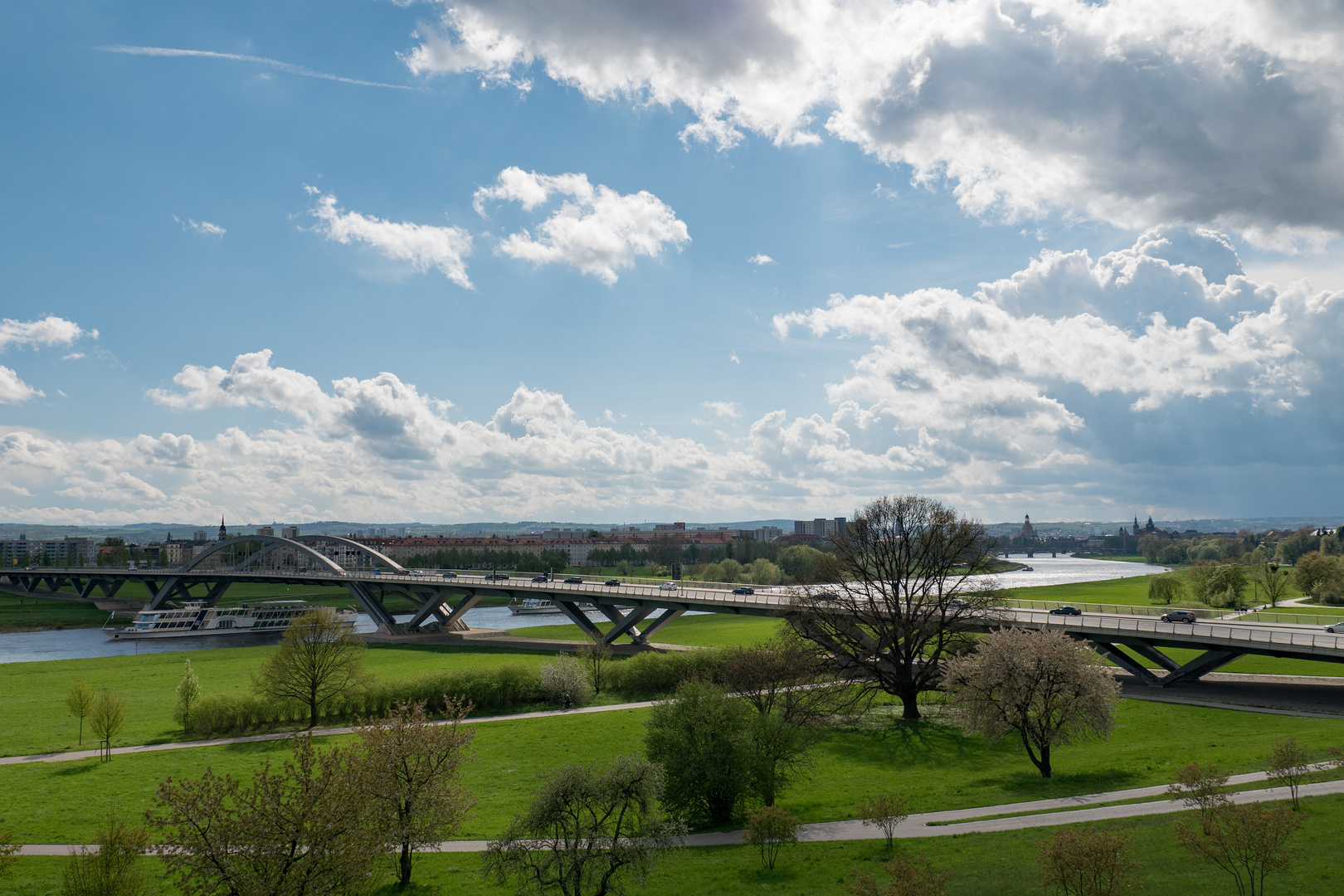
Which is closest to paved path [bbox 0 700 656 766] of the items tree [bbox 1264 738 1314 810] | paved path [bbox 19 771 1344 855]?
paved path [bbox 19 771 1344 855]

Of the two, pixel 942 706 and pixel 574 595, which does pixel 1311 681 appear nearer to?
pixel 942 706

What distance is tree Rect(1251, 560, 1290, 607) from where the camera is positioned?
80.4 m

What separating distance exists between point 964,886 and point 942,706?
2820cm

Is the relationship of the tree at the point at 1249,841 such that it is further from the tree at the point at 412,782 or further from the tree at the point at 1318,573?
the tree at the point at 1318,573

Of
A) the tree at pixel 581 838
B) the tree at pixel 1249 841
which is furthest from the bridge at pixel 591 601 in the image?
the tree at pixel 581 838

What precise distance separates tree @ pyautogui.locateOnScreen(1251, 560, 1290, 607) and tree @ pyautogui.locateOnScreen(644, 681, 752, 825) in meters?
74.9

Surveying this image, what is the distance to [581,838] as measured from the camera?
19.9 metres

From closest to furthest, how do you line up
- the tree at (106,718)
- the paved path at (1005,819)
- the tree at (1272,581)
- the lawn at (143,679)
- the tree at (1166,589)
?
the paved path at (1005,819)
the tree at (106,718)
the lawn at (143,679)
the tree at (1166,589)
the tree at (1272,581)

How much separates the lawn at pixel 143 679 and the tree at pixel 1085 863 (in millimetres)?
42779

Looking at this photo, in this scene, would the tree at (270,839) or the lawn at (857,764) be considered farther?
the lawn at (857,764)

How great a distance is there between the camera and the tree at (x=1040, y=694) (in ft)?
95.5

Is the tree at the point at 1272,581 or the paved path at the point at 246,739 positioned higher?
the tree at the point at 1272,581

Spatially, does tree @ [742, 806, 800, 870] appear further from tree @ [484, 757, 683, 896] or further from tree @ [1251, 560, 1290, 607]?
tree @ [1251, 560, 1290, 607]

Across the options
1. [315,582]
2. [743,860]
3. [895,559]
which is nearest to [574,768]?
[743,860]
